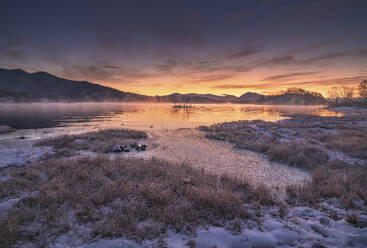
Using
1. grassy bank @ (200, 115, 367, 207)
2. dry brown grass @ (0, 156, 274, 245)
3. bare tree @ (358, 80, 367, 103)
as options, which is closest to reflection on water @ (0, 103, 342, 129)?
grassy bank @ (200, 115, 367, 207)

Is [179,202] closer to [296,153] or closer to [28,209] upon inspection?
[28,209]

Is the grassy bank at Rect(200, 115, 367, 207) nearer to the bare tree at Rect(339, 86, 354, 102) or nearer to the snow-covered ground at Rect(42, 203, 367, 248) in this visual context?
the snow-covered ground at Rect(42, 203, 367, 248)

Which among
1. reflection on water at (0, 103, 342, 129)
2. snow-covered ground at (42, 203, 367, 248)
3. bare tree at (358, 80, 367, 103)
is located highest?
bare tree at (358, 80, 367, 103)

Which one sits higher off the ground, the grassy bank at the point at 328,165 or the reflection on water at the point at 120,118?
the reflection on water at the point at 120,118

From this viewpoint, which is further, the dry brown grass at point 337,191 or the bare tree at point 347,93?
the bare tree at point 347,93

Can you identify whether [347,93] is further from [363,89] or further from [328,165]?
[328,165]

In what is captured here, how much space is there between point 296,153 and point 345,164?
2655 millimetres

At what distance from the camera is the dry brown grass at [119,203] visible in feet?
14.4

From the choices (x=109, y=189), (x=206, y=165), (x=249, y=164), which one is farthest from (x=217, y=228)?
(x=249, y=164)

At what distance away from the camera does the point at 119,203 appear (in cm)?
554

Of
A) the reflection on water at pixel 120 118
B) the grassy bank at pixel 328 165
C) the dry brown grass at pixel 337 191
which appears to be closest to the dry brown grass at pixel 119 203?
the dry brown grass at pixel 337 191

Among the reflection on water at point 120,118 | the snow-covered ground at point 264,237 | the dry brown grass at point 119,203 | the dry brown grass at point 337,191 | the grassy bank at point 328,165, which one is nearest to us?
the snow-covered ground at point 264,237

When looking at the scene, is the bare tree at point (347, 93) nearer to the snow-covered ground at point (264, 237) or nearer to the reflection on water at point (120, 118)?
the reflection on water at point (120, 118)

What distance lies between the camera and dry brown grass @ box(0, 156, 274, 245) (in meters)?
4.40
